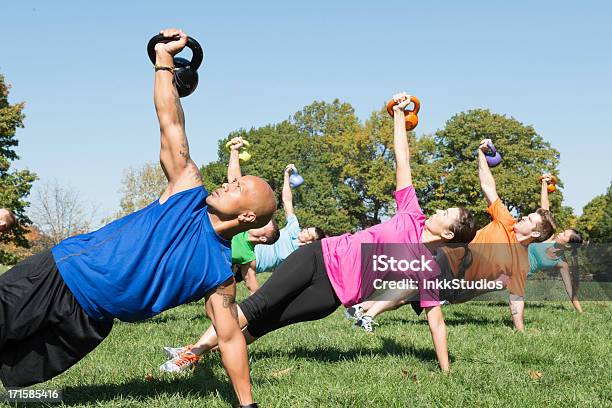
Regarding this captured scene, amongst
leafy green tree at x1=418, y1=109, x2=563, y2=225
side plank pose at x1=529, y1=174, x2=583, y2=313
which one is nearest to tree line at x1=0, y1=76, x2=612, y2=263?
leafy green tree at x1=418, y1=109, x2=563, y2=225

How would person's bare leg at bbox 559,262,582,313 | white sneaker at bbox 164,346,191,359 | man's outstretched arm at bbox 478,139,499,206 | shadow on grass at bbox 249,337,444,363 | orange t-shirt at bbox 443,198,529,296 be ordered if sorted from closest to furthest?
white sneaker at bbox 164,346,191,359
shadow on grass at bbox 249,337,444,363
man's outstretched arm at bbox 478,139,499,206
orange t-shirt at bbox 443,198,529,296
person's bare leg at bbox 559,262,582,313

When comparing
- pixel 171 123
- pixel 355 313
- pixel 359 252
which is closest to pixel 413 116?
pixel 359 252

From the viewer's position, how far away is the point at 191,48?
13.7 ft

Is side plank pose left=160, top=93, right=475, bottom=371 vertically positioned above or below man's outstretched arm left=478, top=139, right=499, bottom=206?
below

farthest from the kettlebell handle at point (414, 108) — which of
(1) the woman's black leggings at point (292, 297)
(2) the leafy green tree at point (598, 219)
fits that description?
(2) the leafy green tree at point (598, 219)

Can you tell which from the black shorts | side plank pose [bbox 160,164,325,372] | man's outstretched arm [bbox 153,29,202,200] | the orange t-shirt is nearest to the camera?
the black shorts

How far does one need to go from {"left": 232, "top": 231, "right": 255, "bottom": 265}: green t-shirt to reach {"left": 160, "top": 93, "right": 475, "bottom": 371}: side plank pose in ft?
10.3

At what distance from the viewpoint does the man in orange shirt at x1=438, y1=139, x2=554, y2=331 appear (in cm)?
848

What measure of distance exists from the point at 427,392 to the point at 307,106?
54.0m

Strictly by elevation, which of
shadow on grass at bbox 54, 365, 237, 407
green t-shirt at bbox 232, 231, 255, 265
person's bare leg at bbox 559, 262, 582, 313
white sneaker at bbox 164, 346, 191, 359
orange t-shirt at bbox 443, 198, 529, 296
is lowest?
person's bare leg at bbox 559, 262, 582, 313

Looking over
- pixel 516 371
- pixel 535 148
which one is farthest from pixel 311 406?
pixel 535 148

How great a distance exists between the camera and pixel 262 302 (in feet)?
16.9

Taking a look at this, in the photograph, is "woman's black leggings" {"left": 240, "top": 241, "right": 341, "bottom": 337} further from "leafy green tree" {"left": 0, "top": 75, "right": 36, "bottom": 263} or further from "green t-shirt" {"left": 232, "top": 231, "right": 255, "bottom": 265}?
"leafy green tree" {"left": 0, "top": 75, "right": 36, "bottom": 263}

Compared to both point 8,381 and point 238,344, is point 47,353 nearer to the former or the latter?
point 8,381
